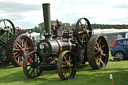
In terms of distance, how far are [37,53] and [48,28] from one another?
1.15m

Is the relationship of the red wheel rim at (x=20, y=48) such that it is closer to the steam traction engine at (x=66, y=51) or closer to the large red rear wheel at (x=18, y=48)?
the large red rear wheel at (x=18, y=48)

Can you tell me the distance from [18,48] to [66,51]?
15.5ft

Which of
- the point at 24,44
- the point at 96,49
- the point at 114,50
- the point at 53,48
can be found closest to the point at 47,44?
the point at 53,48

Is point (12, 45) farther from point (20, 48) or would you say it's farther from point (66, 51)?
point (66, 51)

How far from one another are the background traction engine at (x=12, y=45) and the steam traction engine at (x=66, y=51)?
2.10 meters

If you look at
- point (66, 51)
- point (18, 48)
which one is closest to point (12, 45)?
point (18, 48)

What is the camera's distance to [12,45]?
10320mm

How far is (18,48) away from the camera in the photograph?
11.0 meters

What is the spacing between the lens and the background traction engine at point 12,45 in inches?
405

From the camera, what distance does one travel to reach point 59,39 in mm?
8000

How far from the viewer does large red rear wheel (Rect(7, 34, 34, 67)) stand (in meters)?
10.3

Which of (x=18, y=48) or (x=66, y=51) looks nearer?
(x=66, y=51)

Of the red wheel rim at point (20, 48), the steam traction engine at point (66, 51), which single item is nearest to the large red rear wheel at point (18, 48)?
the red wheel rim at point (20, 48)

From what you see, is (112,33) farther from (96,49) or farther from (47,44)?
(47,44)
